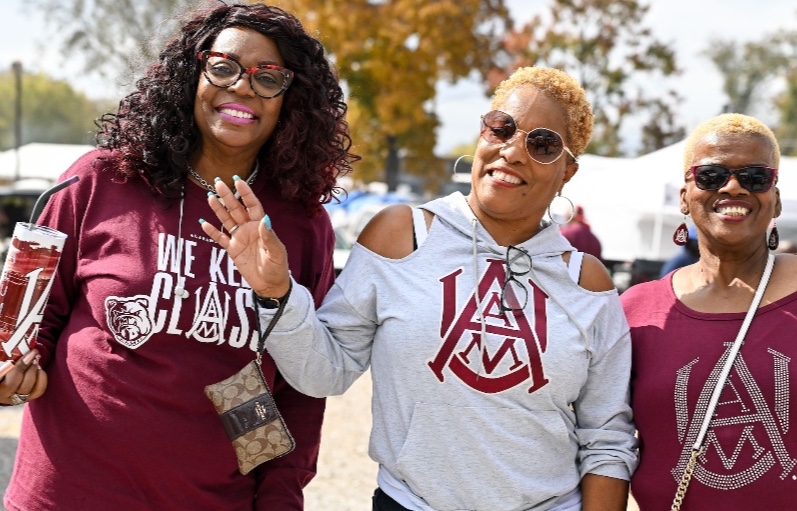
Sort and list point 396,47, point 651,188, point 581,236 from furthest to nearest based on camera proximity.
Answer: point 396,47
point 651,188
point 581,236

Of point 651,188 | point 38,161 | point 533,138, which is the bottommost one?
point 38,161

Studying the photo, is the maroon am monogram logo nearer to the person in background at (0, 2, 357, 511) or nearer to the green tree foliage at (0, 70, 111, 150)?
the person in background at (0, 2, 357, 511)

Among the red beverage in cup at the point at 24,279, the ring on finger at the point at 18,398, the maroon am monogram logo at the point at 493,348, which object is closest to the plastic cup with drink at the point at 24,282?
the red beverage in cup at the point at 24,279

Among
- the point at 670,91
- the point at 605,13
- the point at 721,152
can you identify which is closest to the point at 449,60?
the point at 605,13

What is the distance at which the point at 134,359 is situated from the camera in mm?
2445

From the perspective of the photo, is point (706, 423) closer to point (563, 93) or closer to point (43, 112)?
point (563, 93)

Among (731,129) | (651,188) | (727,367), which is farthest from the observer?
(651,188)

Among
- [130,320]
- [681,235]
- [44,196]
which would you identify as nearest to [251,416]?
[130,320]

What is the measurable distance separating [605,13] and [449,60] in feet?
14.4

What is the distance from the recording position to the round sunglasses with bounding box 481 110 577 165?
8.48 ft

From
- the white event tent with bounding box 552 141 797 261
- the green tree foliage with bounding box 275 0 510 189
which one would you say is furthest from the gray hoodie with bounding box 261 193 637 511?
the green tree foliage with bounding box 275 0 510 189

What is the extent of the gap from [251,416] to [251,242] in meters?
0.48

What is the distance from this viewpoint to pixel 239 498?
2.60m

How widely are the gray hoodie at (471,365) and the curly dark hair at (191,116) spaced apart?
0.35 metres
